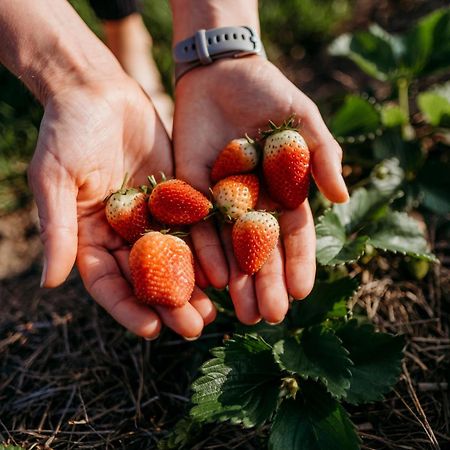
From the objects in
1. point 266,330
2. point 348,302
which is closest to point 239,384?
point 266,330

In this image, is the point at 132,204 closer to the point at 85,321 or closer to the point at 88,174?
the point at 88,174

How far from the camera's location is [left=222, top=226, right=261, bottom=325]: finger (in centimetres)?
167

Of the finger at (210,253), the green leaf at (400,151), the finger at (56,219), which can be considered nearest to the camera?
the finger at (56,219)

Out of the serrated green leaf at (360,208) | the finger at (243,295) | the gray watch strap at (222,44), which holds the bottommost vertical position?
the serrated green leaf at (360,208)

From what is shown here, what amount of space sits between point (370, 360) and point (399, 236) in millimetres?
531

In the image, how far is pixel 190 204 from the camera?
1787mm

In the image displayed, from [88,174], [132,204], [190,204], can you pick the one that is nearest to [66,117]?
[88,174]

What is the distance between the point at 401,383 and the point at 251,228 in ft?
2.66

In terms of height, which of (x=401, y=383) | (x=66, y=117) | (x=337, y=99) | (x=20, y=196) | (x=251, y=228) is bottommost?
(x=401, y=383)

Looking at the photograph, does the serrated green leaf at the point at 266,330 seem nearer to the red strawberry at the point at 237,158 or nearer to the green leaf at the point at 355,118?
the red strawberry at the point at 237,158

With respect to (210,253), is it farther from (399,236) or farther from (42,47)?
(42,47)

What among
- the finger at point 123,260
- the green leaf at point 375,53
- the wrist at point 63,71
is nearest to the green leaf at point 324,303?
the finger at point 123,260

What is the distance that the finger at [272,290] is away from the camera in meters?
1.62

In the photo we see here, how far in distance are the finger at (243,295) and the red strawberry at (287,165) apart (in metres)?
0.30
